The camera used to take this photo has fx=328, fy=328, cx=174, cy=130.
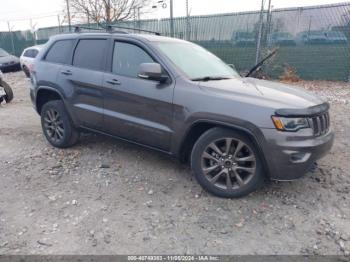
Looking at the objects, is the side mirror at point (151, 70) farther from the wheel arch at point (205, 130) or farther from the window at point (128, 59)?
the wheel arch at point (205, 130)

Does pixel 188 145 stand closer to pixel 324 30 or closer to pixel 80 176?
pixel 80 176

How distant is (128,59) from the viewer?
4223 mm

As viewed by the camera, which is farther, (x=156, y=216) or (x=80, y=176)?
(x=80, y=176)

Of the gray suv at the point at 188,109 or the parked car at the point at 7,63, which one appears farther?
the parked car at the point at 7,63

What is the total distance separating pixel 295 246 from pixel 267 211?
56 cm

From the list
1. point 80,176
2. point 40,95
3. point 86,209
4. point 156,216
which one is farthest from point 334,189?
point 40,95

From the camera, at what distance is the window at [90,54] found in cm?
447

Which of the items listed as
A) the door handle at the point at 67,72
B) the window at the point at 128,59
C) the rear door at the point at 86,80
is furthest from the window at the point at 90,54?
the window at the point at 128,59

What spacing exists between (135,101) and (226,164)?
1.35m

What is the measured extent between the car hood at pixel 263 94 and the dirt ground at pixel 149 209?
105 cm

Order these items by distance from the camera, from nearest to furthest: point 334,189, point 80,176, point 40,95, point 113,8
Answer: point 334,189 → point 80,176 → point 40,95 → point 113,8

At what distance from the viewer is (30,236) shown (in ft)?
9.88

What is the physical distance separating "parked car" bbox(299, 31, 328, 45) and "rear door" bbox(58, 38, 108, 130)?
28.2 ft

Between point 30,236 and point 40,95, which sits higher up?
point 40,95
